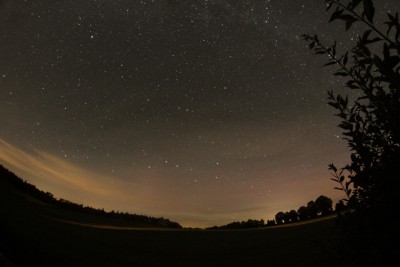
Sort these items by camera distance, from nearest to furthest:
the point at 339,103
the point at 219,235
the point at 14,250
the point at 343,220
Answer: the point at 343,220 → the point at 339,103 → the point at 14,250 → the point at 219,235

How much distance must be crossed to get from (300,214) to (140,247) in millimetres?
7804

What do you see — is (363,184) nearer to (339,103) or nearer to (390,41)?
(339,103)

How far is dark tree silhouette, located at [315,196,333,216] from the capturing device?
41.9ft

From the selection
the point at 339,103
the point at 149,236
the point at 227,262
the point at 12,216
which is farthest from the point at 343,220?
the point at 149,236

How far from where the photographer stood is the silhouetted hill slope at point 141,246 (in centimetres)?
586

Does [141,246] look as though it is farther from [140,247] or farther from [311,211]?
[311,211]

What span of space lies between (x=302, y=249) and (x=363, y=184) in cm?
506

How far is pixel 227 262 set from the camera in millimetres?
6875

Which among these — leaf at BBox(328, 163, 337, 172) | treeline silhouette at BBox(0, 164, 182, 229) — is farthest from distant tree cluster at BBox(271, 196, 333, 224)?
leaf at BBox(328, 163, 337, 172)

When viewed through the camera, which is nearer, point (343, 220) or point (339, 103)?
point (343, 220)

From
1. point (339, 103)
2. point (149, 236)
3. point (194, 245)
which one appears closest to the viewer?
point (339, 103)

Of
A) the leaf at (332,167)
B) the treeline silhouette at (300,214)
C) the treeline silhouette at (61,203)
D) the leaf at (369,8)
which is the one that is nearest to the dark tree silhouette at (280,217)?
the treeline silhouette at (300,214)

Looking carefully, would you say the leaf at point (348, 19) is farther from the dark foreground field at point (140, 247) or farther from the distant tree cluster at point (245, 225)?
the distant tree cluster at point (245, 225)

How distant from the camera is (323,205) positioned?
12836 millimetres
